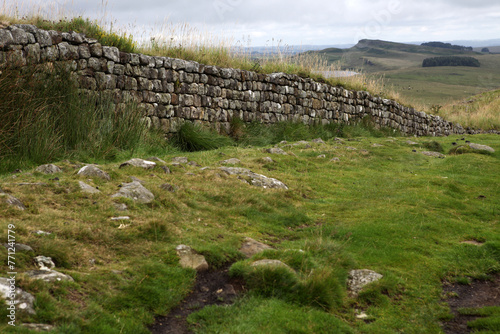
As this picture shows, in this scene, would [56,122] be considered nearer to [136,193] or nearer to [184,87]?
[136,193]

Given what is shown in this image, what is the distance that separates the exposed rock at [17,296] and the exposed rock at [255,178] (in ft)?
15.7

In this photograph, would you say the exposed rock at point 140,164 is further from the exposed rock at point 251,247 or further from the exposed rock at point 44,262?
the exposed rock at point 44,262

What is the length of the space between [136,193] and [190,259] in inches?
60.4

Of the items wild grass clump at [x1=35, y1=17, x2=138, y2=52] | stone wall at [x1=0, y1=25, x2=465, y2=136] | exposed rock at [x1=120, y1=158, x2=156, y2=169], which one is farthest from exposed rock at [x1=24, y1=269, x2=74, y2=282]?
wild grass clump at [x1=35, y1=17, x2=138, y2=52]

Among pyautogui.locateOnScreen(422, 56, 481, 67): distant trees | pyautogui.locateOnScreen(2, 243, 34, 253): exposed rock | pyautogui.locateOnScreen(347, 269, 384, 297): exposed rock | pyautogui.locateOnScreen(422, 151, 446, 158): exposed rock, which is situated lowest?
pyautogui.locateOnScreen(347, 269, 384, 297): exposed rock

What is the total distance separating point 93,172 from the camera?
5914 millimetres

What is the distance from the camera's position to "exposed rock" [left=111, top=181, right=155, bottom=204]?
213 inches

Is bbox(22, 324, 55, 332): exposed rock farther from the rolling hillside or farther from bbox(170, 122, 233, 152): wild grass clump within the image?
the rolling hillside

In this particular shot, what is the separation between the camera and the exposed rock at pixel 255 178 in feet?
24.9

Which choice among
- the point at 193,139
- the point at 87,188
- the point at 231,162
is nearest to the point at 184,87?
the point at 193,139

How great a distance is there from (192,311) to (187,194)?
259 centimetres

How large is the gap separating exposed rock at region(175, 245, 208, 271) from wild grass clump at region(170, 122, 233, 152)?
700 centimetres

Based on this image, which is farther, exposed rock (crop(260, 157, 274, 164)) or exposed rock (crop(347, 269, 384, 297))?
exposed rock (crop(260, 157, 274, 164))

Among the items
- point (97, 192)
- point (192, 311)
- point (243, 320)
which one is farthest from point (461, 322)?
point (97, 192)
